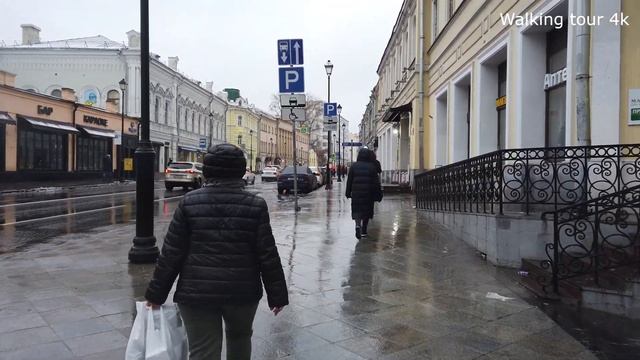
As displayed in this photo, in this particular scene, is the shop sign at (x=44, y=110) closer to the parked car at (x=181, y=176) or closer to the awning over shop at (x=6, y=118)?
the awning over shop at (x=6, y=118)

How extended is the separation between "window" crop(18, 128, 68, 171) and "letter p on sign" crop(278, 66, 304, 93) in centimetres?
2266

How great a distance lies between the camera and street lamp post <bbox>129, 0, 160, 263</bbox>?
6992 mm

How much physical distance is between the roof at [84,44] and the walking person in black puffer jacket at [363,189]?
39.9 meters

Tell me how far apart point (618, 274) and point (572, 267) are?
50 centimetres

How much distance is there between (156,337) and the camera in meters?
2.79

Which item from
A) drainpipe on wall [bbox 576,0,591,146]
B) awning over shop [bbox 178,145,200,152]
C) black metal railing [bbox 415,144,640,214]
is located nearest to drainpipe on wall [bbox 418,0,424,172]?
black metal railing [bbox 415,144,640,214]

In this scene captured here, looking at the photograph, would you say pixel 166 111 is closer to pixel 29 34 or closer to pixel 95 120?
pixel 29 34

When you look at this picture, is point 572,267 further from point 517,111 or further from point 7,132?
point 7,132

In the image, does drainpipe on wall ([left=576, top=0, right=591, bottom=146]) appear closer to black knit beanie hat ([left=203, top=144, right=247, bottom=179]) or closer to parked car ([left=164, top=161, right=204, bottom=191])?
black knit beanie hat ([left=203, top=144, right=247, bottom=179])

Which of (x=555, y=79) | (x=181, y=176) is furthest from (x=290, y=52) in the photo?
(x=181, y=176)

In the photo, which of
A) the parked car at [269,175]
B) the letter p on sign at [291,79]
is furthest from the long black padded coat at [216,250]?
the parked car at [269,175]

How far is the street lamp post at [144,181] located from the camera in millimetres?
6992

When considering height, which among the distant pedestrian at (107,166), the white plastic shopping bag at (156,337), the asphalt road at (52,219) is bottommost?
the asphalt road at (52,219)

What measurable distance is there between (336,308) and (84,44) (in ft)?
154
